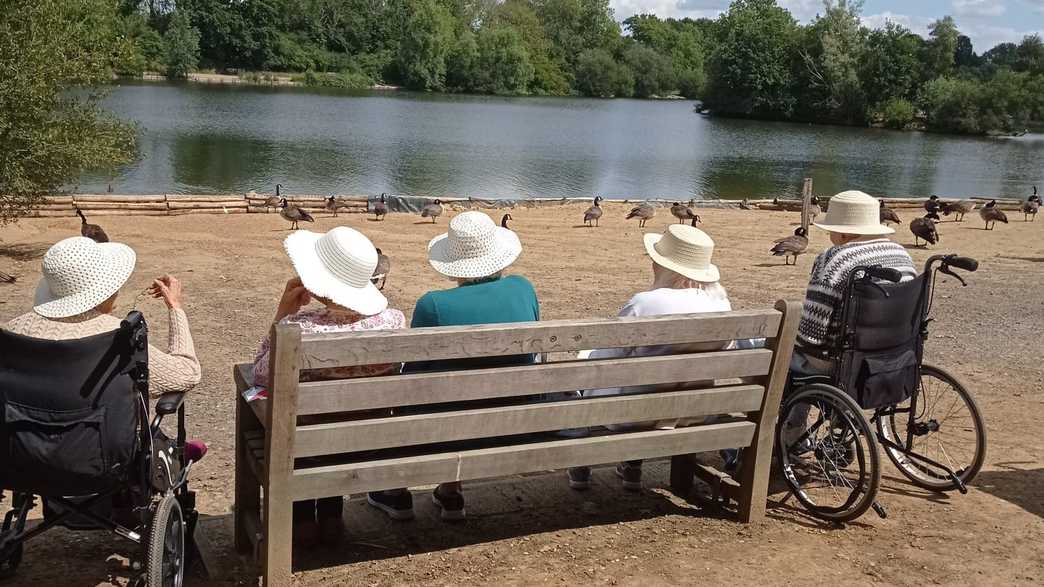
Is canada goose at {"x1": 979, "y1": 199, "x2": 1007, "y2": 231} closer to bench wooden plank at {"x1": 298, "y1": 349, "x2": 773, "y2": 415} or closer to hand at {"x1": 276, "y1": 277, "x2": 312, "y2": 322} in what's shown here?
bench wooden plank at {"x1": 298, "y1": 349, "x2": 773, "y2": 415}

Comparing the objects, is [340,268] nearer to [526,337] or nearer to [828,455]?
[526,337]

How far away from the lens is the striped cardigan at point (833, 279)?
4414 millimetres

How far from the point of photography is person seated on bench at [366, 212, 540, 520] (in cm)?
372

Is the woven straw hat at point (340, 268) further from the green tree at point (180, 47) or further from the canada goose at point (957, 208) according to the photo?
the green tree at point (180, 47)

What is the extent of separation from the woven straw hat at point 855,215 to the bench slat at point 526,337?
1.17 metres

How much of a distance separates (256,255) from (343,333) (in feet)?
34.5

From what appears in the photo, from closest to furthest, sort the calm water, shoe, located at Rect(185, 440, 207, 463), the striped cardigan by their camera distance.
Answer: shoe, located at Rect(185, 440, 207, 463) < the striped cardigan < the calm water

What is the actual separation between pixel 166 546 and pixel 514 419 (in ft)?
4.23

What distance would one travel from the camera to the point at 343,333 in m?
3.13

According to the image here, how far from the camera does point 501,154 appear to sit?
3922 cm

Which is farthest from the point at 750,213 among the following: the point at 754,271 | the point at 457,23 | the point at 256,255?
the point at 457,23

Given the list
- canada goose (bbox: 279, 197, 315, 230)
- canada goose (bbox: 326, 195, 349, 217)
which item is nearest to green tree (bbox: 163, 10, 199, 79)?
canada goose (bbox: 326, 195, 349, 217)

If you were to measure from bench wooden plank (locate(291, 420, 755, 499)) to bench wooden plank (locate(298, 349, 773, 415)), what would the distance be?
0.25 metres

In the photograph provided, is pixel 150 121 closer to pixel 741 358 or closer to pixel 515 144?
pixel 515 144
